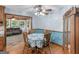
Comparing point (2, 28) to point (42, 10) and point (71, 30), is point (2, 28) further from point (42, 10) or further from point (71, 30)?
point (71, 30)

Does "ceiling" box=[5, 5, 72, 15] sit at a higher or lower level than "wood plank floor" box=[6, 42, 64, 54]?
higher

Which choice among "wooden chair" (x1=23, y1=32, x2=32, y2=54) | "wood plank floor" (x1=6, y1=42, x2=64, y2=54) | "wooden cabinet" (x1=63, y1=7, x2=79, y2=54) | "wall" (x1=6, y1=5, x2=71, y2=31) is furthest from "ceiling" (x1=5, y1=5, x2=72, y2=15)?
"wood plank floor" (x1=6, y1=42, x2=64, y2=54)

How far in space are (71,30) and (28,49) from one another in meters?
0.87

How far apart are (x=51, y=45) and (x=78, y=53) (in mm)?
514

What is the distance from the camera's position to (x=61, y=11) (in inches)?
87.1

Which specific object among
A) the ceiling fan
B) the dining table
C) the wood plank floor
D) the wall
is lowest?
the wood plank floor

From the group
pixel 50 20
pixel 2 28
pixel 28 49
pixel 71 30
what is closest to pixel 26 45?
pixel 28 49

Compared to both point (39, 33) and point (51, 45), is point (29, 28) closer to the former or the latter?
point (39, 33)

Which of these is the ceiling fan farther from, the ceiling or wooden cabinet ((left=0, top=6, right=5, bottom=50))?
wooden cabinet ((left=0, top=6, right=5, bottom=50))

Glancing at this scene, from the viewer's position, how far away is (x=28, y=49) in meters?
2.27

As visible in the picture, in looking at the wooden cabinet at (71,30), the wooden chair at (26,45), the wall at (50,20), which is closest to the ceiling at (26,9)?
the wall at (50,20)

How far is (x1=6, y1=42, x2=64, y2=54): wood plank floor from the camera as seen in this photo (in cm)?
222

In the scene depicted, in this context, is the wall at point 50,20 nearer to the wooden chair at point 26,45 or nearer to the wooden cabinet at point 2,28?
the wooden cabinet at point 2,28

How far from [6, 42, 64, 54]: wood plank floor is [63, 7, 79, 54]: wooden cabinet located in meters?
0.16
